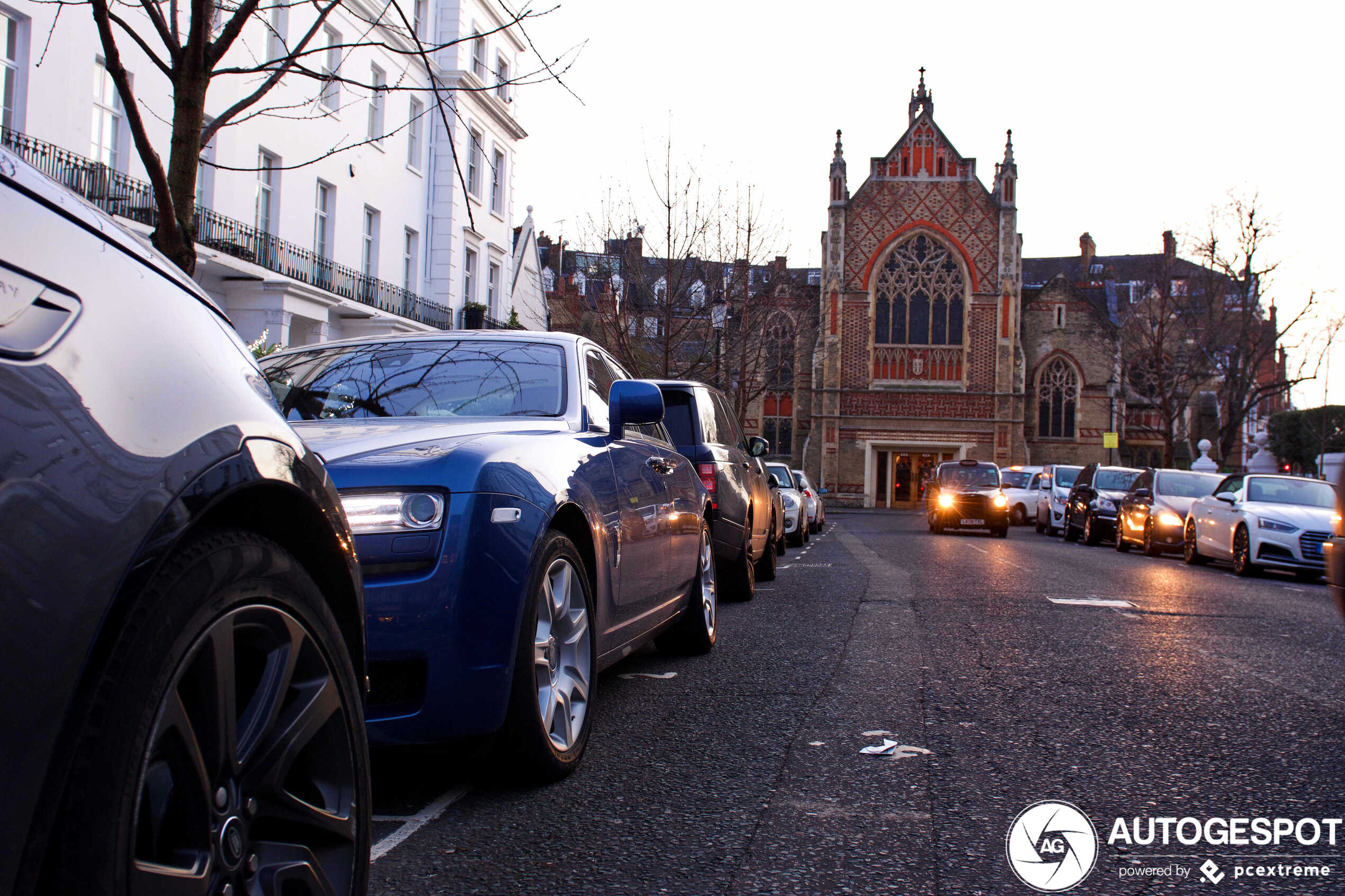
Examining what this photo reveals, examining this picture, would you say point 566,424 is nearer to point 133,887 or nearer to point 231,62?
point 133,887

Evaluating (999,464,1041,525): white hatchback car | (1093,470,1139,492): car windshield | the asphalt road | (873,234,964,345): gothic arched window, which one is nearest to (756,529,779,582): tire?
the asphalt road

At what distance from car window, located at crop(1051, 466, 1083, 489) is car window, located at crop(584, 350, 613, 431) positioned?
25202mm

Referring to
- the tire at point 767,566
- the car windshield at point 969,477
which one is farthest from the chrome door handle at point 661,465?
the car windshield at point 969,477

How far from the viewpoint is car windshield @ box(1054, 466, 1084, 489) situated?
94.0 ft

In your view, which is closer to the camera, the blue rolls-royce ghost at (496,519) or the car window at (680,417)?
the blue rolls-royce ghost at (496,519)

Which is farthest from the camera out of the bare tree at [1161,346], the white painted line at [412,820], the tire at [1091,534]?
the bare tree at [1161,346]

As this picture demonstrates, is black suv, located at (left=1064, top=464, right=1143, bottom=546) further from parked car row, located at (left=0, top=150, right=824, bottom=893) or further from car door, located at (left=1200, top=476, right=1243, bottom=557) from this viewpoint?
parked car row, located at (left=0, top=150, right=824, bottom=893)

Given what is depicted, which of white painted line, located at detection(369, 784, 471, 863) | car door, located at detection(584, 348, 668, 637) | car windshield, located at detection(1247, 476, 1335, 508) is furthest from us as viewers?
car windshield, located at detection(1247, 476, 1335, 508)

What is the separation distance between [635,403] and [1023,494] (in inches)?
1361

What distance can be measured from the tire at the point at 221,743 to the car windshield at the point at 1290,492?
1591 centimetres

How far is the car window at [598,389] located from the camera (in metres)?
4.80

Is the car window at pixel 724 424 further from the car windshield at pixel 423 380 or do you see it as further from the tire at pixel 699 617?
the car windshield at pixel 423 380

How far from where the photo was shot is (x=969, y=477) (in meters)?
27.1

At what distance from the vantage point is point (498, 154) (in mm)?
33625
